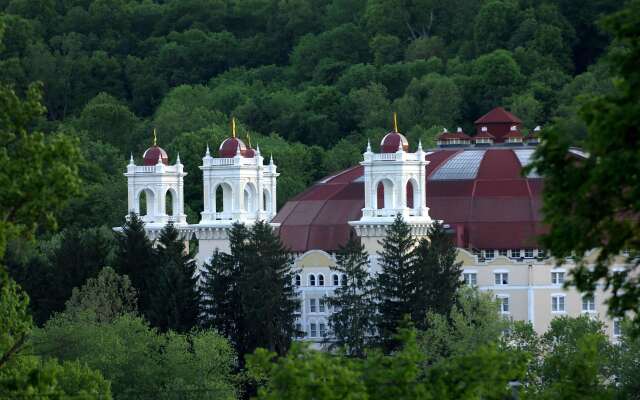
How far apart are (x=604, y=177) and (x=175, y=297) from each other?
232 ft

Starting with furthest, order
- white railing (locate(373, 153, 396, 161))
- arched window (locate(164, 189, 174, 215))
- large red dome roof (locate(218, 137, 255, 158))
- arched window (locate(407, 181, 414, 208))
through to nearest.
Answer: arched window (locate(164, 189, 174, 215))
large red dome roof (locate(218, 137, 255, 158))
arched window (locate(407, 181, 414, 208))
white railing (locate(373, 153, 396, 161))

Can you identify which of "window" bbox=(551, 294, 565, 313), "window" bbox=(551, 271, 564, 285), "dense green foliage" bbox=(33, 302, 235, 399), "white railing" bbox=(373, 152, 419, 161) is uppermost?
"white railing" bbox=(373, 152, 419, 161)

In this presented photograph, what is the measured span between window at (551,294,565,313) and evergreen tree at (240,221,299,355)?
39.5ft

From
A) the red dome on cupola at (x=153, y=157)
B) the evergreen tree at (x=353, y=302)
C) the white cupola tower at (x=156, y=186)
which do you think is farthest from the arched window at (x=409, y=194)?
the red dome on cupola at (x=153, y=157)

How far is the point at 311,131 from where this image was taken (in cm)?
19088

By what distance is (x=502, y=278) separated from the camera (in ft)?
430

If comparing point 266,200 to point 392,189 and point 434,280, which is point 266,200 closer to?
point 392,189

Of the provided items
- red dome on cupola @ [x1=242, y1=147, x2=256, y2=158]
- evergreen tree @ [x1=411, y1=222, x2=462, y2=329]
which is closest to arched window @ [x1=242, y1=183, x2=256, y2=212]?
red dome on cupola @ [x1=242, y1=147, x2=256, y2=158]

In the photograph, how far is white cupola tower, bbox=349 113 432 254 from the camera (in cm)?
12988

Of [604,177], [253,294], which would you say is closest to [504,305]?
[253,294]

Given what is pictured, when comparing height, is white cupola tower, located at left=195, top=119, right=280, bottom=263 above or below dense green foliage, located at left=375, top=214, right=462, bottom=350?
above

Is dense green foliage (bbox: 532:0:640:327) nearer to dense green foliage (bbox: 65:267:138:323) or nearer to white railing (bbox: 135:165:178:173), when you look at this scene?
dense green foliage (bbox: 65:267:138:323)

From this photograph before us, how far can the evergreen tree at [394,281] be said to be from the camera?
118 metres

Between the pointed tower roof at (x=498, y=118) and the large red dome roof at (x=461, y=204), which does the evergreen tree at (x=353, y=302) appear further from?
the pointed tower roof at (x=498, y=118)
